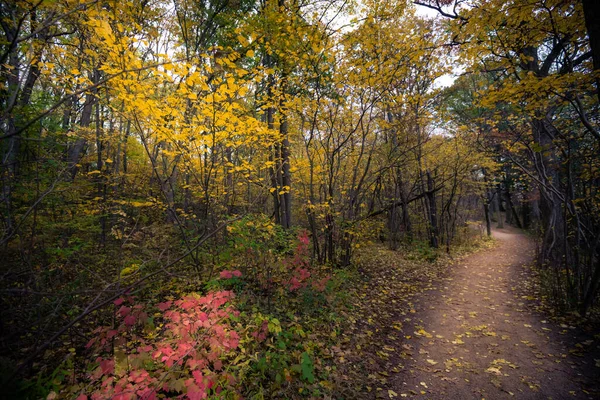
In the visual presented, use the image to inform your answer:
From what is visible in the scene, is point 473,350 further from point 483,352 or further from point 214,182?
point 214,182

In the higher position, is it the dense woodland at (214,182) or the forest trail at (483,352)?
the dense woodland at (214,182)

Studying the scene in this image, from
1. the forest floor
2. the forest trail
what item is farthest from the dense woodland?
the forest trail

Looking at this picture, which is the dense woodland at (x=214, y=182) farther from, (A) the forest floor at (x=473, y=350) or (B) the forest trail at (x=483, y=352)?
(B) the forest trail at (x=483, y=352)

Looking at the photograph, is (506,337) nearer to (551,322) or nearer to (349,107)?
(551,322)

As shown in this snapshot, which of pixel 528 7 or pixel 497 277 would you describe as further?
pixel 497 277

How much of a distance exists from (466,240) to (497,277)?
6.43m

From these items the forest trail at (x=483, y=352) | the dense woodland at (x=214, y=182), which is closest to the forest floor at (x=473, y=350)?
the forest trail at (x=483, y=352)

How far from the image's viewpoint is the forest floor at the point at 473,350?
319 centimetres

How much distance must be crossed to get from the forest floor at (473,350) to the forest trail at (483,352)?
0.01 m

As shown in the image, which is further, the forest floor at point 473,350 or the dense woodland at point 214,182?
the forest floor at point 473,350

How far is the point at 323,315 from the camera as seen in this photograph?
458 cm

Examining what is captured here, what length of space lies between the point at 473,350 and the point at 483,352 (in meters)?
0.14

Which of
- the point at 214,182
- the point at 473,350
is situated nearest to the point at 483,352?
the point at 473,350

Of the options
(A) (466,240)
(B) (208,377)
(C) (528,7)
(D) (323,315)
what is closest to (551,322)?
(D) (323,315)
